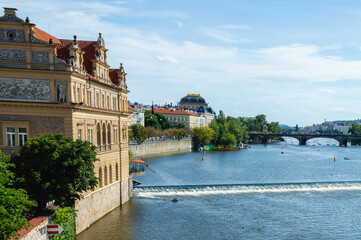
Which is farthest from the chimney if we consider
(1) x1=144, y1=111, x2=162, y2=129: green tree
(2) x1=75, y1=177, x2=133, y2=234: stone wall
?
(1) x1=144, y1=111, x2=162, y2=129: green tree

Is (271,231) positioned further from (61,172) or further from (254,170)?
(254,170)

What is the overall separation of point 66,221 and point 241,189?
30349 millimetres

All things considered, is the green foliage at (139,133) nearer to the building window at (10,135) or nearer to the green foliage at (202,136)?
the green foliage at (202,136)

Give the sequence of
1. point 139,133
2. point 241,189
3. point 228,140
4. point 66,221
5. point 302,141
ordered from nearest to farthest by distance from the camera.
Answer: point 66,221
point 241,189
point 139,133
point 228,140
point 302,141

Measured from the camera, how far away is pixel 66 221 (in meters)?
25.6

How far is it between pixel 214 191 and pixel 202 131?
95.5m

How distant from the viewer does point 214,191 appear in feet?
165

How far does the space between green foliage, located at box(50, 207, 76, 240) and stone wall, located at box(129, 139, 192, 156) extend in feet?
229

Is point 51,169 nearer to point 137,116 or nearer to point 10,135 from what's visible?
point 10,135

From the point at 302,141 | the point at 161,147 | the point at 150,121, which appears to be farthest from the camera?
the point at 302,141

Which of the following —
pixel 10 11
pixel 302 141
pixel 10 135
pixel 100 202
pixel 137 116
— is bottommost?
pixel 302 141

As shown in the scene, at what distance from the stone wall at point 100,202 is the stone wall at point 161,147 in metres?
55.7

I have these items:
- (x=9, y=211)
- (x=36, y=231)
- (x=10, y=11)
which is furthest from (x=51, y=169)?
(x=10, y=11)

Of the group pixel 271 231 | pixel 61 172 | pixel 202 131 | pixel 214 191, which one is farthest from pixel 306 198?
pixel 202 131
